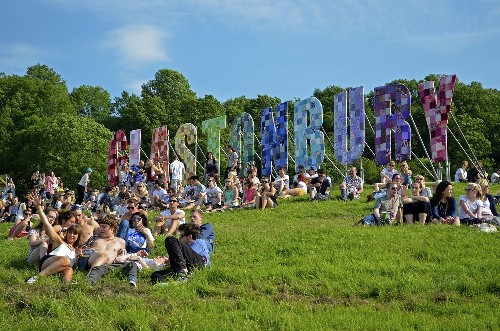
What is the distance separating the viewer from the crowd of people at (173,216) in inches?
427

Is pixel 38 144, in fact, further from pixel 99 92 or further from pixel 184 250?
pixel 184 250

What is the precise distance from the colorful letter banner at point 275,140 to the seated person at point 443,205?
1131 cm

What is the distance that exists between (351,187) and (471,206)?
7978 mm

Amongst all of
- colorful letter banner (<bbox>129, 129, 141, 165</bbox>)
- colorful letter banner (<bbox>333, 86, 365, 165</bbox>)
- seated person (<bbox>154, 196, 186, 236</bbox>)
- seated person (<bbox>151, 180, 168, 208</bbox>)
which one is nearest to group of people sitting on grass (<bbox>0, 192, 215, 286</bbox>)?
seated person (<bbox>154, 196, 186, 236</bbox>)

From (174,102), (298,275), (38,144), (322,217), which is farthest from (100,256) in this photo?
(174,102)

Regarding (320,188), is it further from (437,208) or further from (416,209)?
(437,208)

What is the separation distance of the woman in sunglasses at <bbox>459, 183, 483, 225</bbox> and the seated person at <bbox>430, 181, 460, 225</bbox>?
0.22 metres

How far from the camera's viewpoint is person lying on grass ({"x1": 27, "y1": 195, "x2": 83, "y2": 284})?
34.8ft

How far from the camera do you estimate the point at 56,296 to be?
30.4 feet

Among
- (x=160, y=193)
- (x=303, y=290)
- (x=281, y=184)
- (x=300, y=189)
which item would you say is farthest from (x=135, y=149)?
(x=303, y=290)

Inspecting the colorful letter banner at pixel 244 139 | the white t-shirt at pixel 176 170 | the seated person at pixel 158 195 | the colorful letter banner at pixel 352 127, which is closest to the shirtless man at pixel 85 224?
the seated person at pixel 158 195

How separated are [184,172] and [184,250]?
1969 centimetres

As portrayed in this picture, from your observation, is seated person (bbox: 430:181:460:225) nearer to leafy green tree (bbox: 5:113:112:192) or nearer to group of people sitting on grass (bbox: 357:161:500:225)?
group of people sitting on grass (bbox: 357:161:500:225)

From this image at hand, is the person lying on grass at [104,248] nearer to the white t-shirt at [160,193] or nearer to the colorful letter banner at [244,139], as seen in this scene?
the white t-shirt at [160,193]
